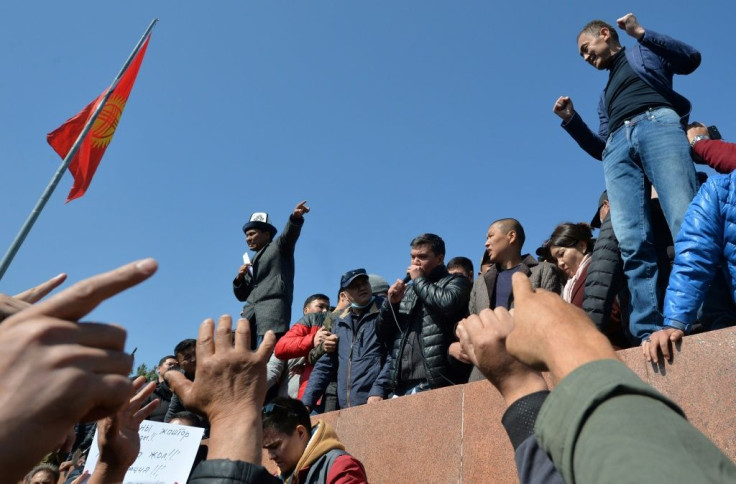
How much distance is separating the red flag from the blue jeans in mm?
6934

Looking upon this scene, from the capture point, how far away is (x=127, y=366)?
113 cm

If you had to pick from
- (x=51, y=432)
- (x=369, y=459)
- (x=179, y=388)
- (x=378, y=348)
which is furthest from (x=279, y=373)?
(x=51, y=432)

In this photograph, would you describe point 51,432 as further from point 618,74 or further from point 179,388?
point 618,74

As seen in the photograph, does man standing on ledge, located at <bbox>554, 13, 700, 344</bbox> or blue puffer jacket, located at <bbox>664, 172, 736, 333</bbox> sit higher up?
man standing on ledge, located at <bbox>554, 13, 700, 344</bbox>

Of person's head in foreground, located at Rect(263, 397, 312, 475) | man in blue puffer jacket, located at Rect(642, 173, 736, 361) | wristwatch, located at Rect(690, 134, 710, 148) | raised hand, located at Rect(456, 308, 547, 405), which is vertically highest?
wristwatch, located at Rect(690, 134, 710, 148)

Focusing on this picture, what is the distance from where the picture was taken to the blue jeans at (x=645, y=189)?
429 centimetres

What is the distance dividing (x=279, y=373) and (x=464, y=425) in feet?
10.0

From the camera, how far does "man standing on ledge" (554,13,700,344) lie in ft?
14.3

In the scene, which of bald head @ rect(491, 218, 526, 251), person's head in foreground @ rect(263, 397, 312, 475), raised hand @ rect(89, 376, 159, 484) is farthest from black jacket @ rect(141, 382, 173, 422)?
raised hand @ rect(89, 376, 159, 484)

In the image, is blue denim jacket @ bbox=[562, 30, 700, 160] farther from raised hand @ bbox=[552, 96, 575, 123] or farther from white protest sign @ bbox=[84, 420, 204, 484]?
white protest sign @ bbox=[84, 420, 204, 484]

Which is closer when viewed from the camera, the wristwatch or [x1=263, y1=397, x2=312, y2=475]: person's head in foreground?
the wristwatch

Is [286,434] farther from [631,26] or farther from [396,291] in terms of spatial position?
[631,26]

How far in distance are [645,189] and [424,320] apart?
6.73 feet

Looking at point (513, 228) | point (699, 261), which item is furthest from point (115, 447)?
point (513, 228)
